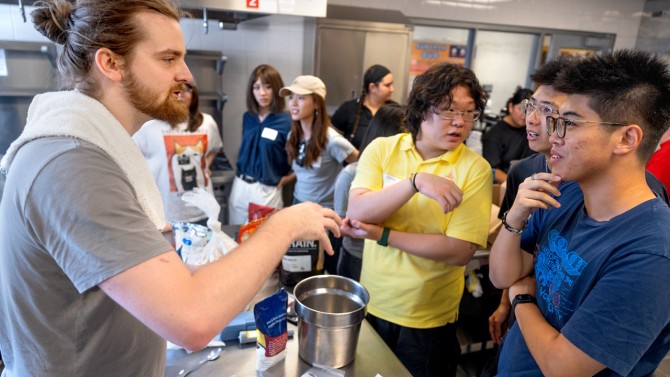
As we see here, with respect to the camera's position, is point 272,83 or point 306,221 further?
point 272,83

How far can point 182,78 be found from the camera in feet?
3.05

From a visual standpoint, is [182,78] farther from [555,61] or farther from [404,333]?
[555,61]

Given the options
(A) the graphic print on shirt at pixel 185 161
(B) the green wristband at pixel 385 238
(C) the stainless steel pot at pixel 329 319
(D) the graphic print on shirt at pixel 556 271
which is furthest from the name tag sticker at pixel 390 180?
(A) the graphic print on shirt at pixel 185 161

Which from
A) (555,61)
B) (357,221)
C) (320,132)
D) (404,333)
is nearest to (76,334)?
(357,221)

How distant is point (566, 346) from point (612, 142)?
1.48ft

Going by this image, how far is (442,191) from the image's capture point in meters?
1.29

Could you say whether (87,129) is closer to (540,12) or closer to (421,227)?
(421,227)

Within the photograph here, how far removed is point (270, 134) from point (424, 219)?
5.74 ft

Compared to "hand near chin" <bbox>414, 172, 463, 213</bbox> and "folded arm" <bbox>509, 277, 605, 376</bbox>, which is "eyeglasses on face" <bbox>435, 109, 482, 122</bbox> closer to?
"hand near chin" <bbox>414, 172, 463, 213</bbox>

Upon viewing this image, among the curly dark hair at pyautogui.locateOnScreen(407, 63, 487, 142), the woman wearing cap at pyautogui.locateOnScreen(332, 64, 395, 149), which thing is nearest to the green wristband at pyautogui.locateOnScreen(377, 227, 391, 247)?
the curly dark hair at pyautogui.locateOnScreen(407, 63, 487, 142)

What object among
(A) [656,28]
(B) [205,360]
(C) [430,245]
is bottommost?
(B) [205,360]

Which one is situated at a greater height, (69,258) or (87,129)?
(87,129)

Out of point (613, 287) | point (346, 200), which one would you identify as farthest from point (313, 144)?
point (613, 287)

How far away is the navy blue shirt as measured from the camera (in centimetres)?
301
